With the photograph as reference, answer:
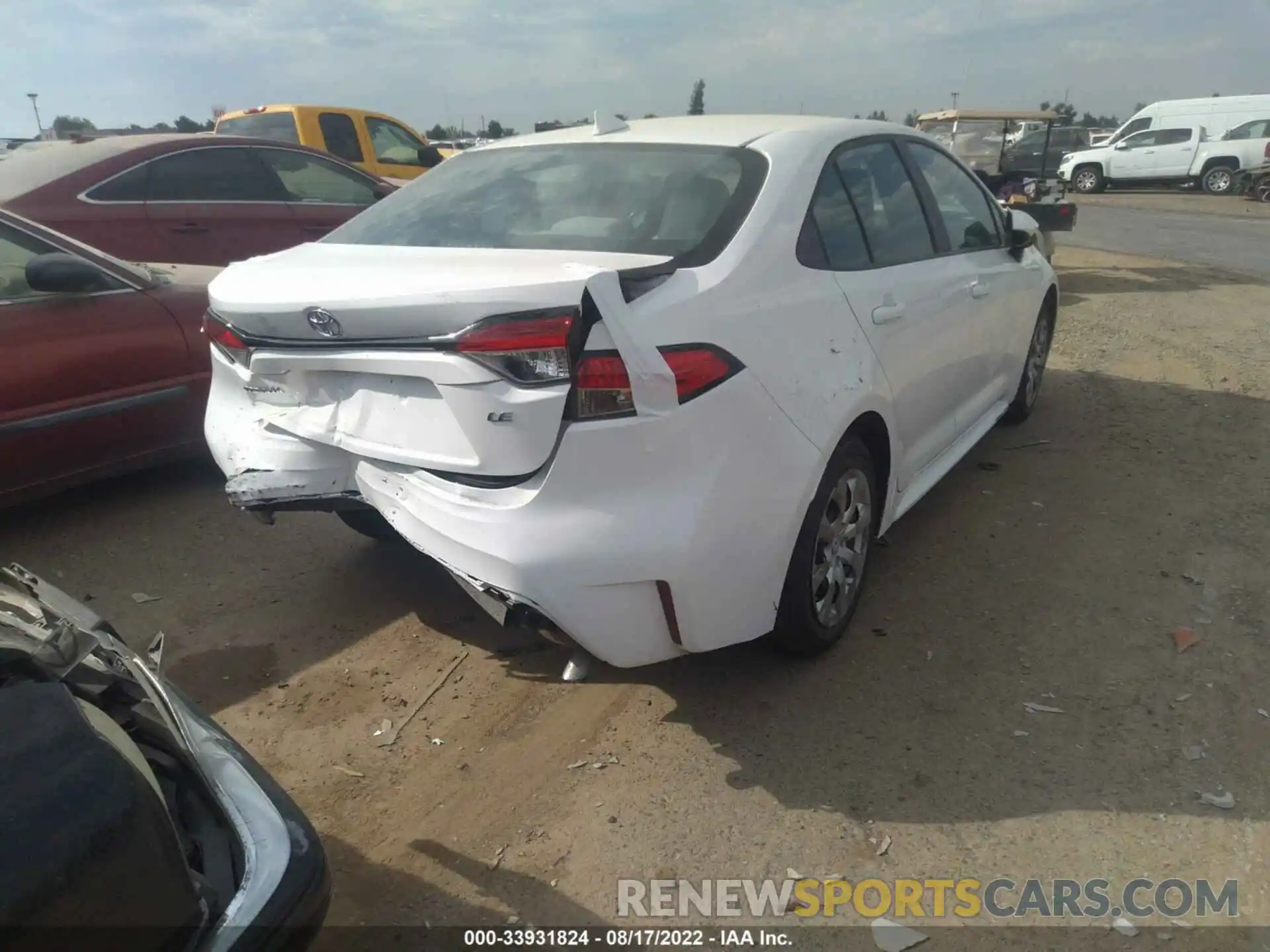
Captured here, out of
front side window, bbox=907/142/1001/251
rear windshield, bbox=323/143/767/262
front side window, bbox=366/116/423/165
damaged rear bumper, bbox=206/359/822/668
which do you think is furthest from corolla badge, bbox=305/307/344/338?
front side window, bbox=366/116/423/165

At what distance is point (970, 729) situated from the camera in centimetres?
289

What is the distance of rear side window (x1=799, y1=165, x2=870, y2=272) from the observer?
3049 mm

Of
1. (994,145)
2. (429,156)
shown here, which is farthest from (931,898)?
(994,145)

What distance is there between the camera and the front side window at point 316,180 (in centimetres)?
703

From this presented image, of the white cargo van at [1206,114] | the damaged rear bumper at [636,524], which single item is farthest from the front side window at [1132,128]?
the damaged rear bumper at [636,524]

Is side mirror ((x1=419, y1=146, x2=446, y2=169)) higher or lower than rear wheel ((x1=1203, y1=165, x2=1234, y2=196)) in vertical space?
higher

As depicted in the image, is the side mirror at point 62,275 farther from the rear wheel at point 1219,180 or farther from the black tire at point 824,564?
the rear wheel at point 1219,180

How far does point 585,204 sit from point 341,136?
8251 millimetres

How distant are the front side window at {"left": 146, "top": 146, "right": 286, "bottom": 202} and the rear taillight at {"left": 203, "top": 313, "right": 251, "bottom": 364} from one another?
12.4ft

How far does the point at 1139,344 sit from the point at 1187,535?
4.00 metres

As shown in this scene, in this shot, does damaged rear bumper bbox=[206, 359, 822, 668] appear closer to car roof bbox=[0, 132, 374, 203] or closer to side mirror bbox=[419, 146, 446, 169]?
car roof bbox=[0, 132, 374, 203]

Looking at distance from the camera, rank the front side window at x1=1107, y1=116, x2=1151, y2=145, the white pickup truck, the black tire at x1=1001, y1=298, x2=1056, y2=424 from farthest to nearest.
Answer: the front side window at x1=1107, y1=116, x2=1151, y2=145, the white pickup truck, the black tire at x1=1001, y1=298, x2=1056, y2=424

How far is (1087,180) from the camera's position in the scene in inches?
1024

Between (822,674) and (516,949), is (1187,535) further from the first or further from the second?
(516,949)
